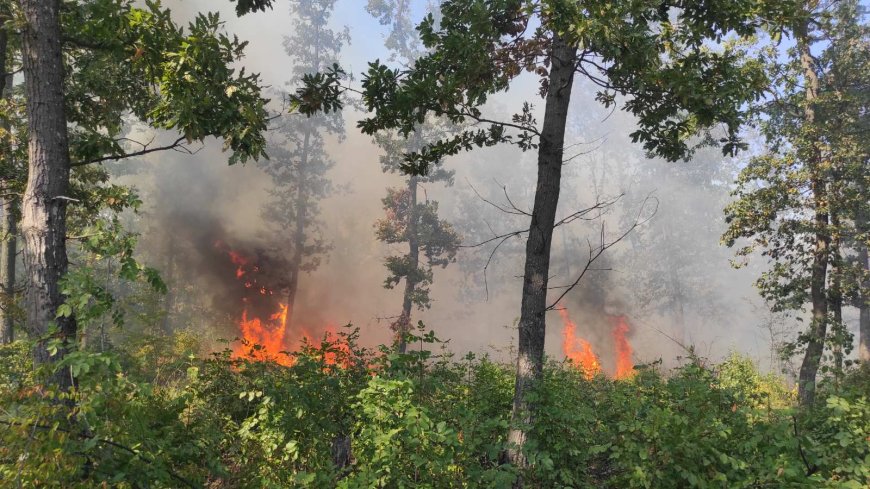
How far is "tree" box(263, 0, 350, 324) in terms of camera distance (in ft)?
101

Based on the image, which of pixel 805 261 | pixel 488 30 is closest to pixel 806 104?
pixel 805 261

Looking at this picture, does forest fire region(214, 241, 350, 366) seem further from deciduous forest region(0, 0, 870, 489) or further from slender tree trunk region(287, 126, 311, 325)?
deciduous forest region(0, 0, 870, 489)

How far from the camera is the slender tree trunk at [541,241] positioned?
20.7 feet

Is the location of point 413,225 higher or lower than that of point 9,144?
higher

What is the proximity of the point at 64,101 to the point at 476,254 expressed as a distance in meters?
43.5

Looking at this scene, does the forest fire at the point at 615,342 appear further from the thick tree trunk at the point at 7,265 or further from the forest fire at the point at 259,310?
the thick tree trunk at the point at 7,265

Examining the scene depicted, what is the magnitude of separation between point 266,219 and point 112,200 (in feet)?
82.2

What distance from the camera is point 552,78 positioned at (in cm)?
685

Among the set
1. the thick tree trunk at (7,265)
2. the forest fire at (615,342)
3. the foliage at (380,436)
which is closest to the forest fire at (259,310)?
the thick tree trunk at (7,265)

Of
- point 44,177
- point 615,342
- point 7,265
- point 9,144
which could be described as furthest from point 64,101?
point 615,342

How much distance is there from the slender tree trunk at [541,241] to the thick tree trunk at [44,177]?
5426 millimetres

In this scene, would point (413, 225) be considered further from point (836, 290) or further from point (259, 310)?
A: point (836, 290)

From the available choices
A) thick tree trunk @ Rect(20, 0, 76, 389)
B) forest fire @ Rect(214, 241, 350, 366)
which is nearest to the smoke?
forest fire @ Rect(214, 241, 350, 366)

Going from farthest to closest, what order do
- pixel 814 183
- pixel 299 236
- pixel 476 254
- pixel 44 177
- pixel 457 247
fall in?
pixel 476 254 → pixel 299 236 → pixel 814 183 → pixel 457 247 → pixel 44 177
